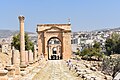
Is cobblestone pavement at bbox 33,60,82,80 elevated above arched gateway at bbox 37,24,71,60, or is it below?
below

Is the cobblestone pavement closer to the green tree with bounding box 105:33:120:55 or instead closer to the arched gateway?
the arched gateway

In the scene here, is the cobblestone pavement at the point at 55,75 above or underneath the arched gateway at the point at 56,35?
underneath

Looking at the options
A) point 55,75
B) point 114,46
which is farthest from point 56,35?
point 55,75

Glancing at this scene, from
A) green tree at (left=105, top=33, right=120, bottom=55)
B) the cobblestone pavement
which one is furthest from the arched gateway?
green tree at (left=105, top=33, right=120, bottom=55)

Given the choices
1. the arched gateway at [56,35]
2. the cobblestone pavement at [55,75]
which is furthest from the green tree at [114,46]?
the cobblestone pavement at [55,75]

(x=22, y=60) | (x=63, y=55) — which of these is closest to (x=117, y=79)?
(x=22, y=60)

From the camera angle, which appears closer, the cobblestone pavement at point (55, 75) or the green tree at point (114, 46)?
the cobblestone pavement at point (55, 75)

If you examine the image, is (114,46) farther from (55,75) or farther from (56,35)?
(55,75)

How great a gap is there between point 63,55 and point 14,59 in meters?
39.9

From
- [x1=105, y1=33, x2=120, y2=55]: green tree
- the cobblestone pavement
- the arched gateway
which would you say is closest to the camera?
the cobblestone pavement

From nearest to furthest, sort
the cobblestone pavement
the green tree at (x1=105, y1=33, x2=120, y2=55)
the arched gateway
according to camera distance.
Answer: the cobblestone pavement < the arched gateway < the green tree at (x1=105, y1=33, x2=120, y2=55)

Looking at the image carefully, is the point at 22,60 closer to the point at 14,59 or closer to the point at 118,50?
the point at 14,59

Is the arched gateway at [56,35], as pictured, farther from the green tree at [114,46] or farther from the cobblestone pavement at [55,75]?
the green tree at [114,46]

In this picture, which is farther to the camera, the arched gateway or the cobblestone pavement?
the arched gateway
